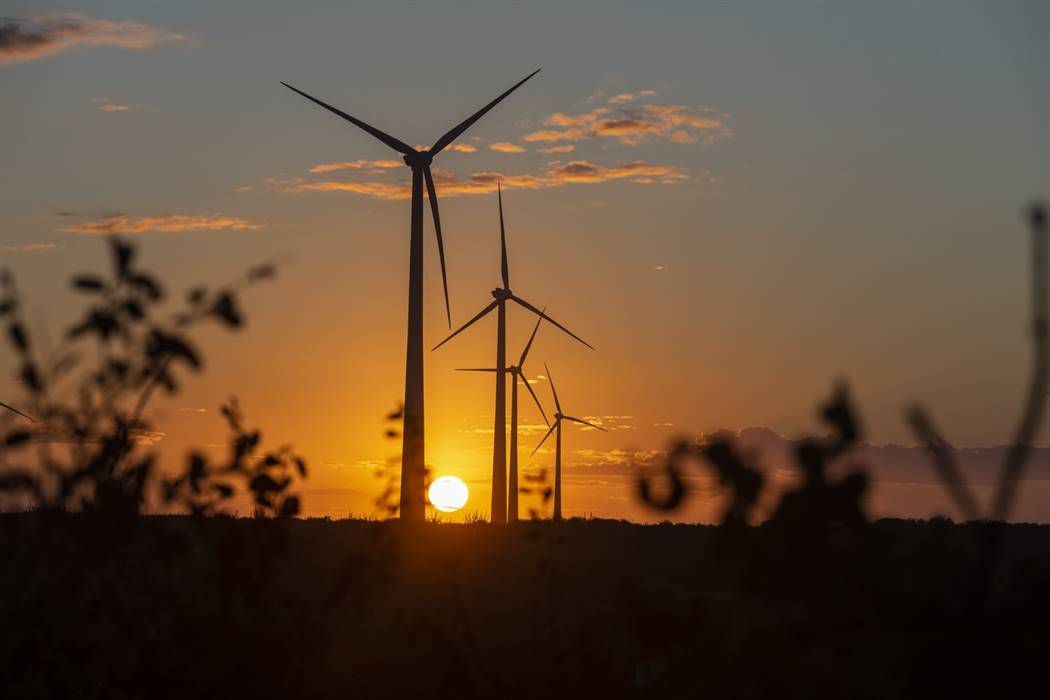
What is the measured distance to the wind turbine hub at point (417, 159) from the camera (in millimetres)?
49875

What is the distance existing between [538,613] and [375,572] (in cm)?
1473

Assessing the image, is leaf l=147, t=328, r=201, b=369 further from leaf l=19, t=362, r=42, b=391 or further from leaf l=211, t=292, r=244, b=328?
leaf l=19, t=362, r=42, b=391

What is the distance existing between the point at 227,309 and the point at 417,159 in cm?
4093

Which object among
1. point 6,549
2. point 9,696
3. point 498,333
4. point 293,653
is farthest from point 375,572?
point 498,333

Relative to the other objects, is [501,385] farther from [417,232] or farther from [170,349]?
[170,349]

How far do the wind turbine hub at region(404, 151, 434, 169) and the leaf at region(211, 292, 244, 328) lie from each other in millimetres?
40676

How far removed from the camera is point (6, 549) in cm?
1053

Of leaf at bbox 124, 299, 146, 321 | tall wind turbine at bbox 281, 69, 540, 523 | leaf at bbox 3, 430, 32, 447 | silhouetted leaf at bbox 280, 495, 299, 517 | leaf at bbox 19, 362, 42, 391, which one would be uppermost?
tall wind turbine at bbox 281, 69, 540, 523

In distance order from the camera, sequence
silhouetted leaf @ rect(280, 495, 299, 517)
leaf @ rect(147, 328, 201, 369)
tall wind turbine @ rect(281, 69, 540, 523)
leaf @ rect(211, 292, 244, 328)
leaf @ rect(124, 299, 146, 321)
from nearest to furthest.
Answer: leaf @ rect(147, 328, 201, 369) < leaf @ rect(124, 299, 146, 321) < leaf @ rect(211, 292, 244, 328) < silhouetted leaf @ rect(280, 495, 299, 517) < tall wind turbine @ rect(281, 69, 540, 523)

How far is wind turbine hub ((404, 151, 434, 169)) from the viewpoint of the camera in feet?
164

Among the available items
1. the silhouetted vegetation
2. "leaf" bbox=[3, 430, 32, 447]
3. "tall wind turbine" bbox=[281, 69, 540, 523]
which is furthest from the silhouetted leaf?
"tall wind turbine" bbox=[281, 69, 540, 523]

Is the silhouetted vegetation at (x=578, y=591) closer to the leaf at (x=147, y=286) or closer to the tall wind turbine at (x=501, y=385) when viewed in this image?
the leaf at (x=147, y=286)

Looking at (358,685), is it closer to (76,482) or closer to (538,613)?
(538,613)

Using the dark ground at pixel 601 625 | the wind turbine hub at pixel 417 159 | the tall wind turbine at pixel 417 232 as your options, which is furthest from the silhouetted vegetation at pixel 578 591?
the wind turbine hub at pixel 417 159
